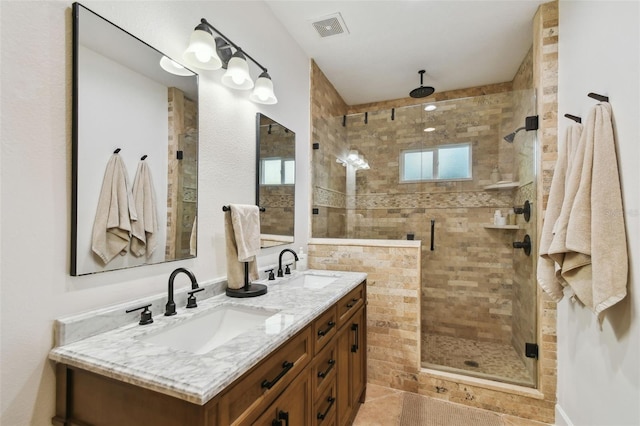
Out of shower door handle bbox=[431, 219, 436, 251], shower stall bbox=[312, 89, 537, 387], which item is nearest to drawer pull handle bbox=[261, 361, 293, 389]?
shower stall bbox=[312, 89, 537, 387]

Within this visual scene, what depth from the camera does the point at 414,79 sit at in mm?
3174

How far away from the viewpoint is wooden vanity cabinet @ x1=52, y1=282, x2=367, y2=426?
0.76 meters

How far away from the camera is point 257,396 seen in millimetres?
909

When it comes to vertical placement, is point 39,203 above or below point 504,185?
below

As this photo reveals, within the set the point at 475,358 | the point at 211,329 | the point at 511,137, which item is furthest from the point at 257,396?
the point at 511,137

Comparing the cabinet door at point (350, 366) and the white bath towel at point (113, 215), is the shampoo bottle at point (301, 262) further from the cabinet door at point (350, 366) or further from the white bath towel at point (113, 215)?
the white bath towel at point (113, 215)

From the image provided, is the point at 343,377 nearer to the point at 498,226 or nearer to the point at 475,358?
the point at 475,358

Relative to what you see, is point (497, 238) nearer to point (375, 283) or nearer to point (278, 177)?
point (375, 283)

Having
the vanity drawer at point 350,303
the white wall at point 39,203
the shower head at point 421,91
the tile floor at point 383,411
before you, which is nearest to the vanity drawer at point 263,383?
the vanity drawer at point 350,303

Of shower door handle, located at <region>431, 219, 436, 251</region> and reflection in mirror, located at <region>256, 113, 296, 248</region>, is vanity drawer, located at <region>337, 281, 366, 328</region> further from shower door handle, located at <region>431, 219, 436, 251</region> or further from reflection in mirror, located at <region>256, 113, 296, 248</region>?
shower door handle, located at <region>431, 219, 436, 251</region>

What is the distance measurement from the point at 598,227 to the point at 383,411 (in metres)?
1.73

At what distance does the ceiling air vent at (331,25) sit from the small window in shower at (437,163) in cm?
125

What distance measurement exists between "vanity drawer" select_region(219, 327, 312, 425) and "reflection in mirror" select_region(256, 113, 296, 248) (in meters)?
0.99

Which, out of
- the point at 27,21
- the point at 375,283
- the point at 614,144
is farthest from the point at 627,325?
the point at 27,21
